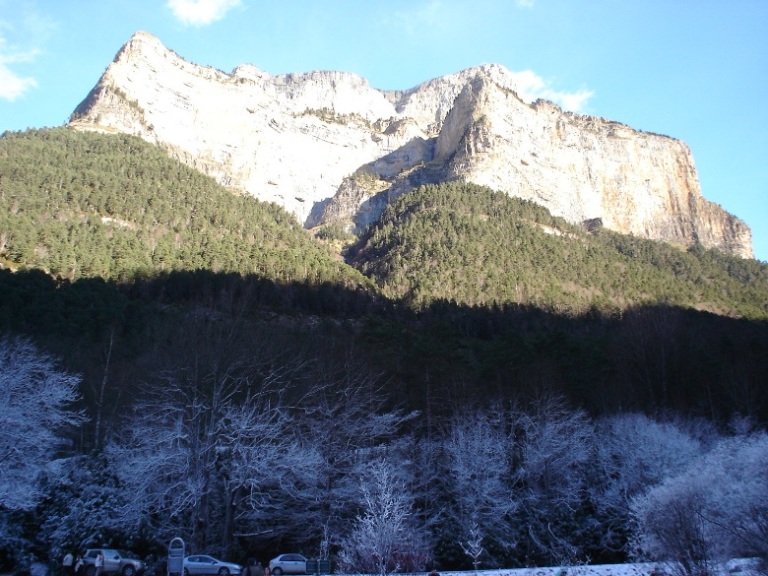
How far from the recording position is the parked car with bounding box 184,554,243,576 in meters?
20.2

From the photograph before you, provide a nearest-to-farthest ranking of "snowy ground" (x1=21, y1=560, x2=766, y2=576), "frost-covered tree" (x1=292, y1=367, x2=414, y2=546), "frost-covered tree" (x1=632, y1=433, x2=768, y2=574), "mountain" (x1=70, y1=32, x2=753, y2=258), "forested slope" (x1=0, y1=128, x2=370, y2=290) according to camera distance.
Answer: "snowy ground" (x1=21, y1=560, x2=766, y2=576)
"frost-covered tree" (x1=632, y1=433, x2=768, y2=574)
"frost-covered tree" (x1=292, y1=367, x2=414, y2=546)
"forested slope" (x1=0, y1=128, x2=370, y2=290)
"mountain" (x1=70, y1=32, x2=753, y2=258)

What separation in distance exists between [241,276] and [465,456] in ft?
156

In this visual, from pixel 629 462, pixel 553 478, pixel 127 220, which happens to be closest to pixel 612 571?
pixel 553 478

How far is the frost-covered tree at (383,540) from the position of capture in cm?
2015

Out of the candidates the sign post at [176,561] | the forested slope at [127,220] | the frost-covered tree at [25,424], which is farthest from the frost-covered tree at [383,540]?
the forested slope at [127,220]

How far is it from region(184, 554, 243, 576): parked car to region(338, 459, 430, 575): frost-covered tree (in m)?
4.10

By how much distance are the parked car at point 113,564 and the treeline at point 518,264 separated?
56.9 meters

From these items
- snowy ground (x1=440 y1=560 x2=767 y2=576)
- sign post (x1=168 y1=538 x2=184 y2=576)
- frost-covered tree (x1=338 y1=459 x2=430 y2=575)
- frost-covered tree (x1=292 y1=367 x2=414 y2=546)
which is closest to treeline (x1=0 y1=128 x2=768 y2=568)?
frost-covered tree (x1=292 y1=367 x2=414 y2=546)

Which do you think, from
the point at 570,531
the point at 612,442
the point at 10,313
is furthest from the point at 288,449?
the point at 10,313

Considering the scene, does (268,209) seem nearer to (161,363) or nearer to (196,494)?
(161,363)

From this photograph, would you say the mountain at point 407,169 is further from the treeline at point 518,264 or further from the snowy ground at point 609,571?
the snowy ground at point 609,571

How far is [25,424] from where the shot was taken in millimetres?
23578

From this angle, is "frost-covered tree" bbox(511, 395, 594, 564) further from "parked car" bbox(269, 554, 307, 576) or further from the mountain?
the mountain

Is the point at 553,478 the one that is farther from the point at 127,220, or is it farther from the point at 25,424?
the point at 127,220
